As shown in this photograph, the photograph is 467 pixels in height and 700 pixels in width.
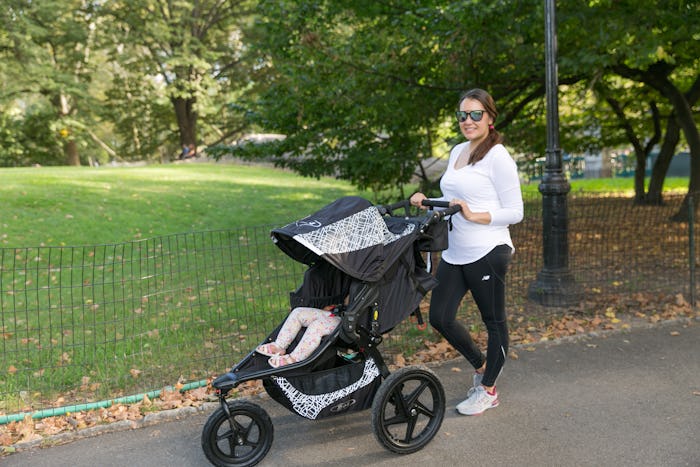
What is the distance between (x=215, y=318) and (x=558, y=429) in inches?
138

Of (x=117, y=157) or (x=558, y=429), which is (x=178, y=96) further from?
(x=558, y=429)

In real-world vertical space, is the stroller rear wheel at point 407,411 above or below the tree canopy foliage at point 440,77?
below

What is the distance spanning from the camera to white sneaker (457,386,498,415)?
169 inches

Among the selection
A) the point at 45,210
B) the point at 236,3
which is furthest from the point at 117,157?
the point at 45,210

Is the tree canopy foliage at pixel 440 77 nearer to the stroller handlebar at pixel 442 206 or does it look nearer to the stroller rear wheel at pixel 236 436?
the stroller handlebar at pixel 442 206

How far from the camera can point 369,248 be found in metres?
3.56

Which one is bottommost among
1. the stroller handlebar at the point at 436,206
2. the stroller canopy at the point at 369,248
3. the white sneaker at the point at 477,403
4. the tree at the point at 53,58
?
the white sneaker at the point at 477,403

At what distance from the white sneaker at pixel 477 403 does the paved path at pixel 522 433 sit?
44 mm

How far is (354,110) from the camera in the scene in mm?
9008

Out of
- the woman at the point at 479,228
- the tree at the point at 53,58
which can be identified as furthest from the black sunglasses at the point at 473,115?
the tree at the point at 53,58

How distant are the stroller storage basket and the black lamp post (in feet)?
11.6

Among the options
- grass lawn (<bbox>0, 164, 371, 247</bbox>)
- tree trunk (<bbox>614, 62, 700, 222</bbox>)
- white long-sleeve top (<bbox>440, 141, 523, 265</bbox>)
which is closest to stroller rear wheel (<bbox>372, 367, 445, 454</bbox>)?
white long-sleeve top (<bbox>440, 141, 523, 265</bbox>)

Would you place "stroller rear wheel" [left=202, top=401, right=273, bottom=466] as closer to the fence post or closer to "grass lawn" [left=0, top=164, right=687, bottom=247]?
the fence post

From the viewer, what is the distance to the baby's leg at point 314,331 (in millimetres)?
3637
